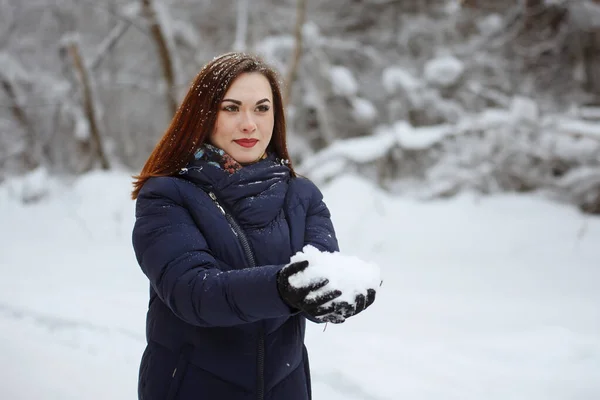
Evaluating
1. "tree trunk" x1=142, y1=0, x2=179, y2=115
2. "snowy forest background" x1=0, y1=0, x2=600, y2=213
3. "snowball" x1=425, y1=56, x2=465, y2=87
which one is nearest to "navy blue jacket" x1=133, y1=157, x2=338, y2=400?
"snowy forest background" x1=0, y1=0, x2=600, y2=213

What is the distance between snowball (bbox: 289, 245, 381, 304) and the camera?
41.5 inches

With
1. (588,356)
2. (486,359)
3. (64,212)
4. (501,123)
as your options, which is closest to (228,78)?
(486,359)

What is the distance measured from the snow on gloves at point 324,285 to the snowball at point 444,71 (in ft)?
25.4

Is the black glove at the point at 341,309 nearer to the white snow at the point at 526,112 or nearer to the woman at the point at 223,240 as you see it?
the woman at the point at 223,240

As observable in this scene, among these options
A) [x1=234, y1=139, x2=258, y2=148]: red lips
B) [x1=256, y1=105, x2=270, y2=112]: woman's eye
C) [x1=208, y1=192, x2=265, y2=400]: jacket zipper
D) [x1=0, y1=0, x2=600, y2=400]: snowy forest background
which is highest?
[x1=0, y1=0, x2=600, y2=400]: snowy forest background

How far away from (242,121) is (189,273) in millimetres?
477

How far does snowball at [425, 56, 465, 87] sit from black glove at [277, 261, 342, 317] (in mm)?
7820

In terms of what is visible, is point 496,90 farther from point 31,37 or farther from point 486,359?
point 31,37

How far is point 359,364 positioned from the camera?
291 centimetres

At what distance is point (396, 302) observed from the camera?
412 centimetres

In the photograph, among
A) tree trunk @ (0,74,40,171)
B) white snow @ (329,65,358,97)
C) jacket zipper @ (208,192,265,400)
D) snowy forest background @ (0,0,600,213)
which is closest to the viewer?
jacket zipper @ (208,192,265,400)

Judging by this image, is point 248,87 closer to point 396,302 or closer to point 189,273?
point 189,273

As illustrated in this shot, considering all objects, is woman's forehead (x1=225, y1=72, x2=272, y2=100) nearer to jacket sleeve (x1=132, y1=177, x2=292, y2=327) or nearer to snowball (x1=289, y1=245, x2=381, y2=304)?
jacket sleeve (x1=132, y1=177, x2=292, y2=327)

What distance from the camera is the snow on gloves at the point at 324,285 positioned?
1.05 m
